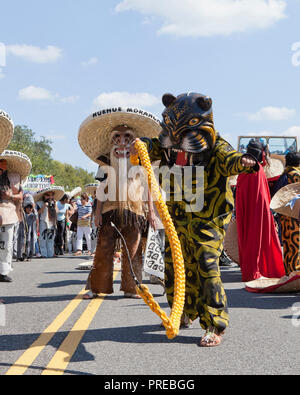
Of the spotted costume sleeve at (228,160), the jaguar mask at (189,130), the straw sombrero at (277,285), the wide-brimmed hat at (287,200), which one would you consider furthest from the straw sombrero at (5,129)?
the straw sombrero at (277,285)

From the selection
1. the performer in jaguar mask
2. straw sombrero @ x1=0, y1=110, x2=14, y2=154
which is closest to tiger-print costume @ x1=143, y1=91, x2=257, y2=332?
the performer in jaguar mask

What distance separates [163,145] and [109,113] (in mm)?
2227

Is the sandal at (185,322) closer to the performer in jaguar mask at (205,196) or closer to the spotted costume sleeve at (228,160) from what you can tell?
the performer in jaguar mask at (205,196)

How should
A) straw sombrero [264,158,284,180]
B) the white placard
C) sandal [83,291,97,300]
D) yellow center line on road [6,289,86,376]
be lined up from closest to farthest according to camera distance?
yellow center line on road [6,289,86,376] → the white placard → sandal [83,291,97,300] → straw sombrero [264,158,284,180]

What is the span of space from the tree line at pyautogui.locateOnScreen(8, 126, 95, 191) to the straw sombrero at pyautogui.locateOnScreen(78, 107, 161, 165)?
5941 centimetres

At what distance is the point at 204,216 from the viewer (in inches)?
196

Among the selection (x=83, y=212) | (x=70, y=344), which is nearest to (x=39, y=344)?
(x=70, y=344)

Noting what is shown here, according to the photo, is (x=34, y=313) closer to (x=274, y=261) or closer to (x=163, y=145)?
(x=163, y=145)

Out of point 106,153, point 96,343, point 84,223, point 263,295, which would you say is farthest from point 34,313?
point 84,223

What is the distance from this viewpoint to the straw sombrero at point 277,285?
7613mm

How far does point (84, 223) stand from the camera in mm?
16688

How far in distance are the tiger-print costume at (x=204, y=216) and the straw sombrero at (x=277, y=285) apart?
2923 mm

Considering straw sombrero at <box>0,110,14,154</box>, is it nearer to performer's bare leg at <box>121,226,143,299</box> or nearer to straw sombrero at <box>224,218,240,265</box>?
performer's bare leg at <box>121,226,143,299</box>

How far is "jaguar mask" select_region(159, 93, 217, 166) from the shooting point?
4.85 meters
